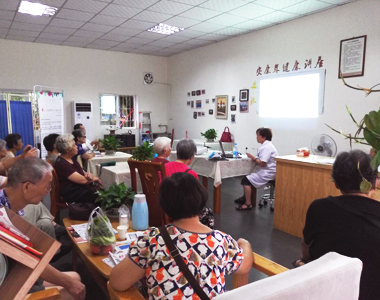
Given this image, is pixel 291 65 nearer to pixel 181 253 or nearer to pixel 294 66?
pixel 294 66

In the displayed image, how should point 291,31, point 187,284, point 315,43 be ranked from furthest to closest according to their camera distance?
1. point 291,31
2. point 315,43
3. point 187,284

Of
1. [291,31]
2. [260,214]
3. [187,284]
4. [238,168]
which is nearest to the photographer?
[187,284]

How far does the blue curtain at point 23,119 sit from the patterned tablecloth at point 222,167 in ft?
13.7

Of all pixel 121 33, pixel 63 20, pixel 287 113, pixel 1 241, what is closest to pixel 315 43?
pixel 287 113

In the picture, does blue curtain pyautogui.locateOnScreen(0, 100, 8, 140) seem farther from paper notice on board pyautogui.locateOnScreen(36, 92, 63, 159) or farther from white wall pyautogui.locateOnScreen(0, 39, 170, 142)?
white wall pyautogui.locateOnScreen(0, 39, 170, 142)

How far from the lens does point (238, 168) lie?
4551 millimetres

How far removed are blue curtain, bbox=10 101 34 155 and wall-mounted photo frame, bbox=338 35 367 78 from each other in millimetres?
6197

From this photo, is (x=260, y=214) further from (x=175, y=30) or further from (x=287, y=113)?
(x=175, y=30)

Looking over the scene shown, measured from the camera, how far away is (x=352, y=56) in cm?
469

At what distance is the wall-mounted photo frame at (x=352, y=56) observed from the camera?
15.0 feet

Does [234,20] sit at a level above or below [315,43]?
above

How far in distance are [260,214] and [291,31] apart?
11.5 ft

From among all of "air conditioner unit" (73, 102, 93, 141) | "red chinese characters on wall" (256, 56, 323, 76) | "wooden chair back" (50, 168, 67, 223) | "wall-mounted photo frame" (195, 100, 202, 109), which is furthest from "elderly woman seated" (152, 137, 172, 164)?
"air conditioner unit" (73, 102, 93, 141)

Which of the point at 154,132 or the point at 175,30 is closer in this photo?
the point at 175,30
